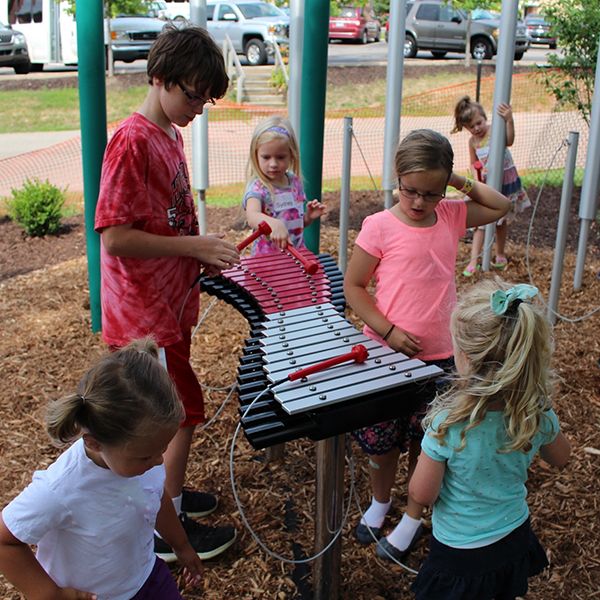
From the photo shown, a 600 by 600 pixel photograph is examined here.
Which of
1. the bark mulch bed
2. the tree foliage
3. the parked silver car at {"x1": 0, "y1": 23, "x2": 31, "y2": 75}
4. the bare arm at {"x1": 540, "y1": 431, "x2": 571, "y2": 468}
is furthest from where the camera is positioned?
the parked silver car at {"x1": 0, "y1": 23, "x2": 31, "y2": 75}

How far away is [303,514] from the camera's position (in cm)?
354

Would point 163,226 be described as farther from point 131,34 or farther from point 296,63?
point 131,34

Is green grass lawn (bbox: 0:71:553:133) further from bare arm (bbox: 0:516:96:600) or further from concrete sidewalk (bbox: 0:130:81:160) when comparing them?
bare arm (bbox: 0:516:96:600)

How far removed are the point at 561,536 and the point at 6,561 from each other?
239cm

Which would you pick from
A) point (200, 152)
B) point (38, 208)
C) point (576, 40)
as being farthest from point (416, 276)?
point (576, 40)

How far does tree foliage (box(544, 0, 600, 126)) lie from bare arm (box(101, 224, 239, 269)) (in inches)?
273

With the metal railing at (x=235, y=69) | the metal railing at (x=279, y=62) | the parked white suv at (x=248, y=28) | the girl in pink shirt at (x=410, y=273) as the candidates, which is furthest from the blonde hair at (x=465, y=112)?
the parked white suv at (x=248, y=28)

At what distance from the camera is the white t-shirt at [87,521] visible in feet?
6.18

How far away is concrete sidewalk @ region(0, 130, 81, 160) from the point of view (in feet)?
46.7

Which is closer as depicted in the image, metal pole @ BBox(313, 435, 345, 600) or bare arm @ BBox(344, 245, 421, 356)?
metal pole @ BBox(313, 435, 345, 600)

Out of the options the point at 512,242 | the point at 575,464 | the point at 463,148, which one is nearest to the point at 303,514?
the point at 575,464

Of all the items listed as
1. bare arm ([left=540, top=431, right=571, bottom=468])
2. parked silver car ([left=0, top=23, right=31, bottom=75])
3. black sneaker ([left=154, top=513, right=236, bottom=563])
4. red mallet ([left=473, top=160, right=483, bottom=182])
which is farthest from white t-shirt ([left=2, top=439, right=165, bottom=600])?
parked silver car ([left=0, top=23, right=31, bottom=75])

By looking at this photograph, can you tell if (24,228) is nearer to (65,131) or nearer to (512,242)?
(512,242)

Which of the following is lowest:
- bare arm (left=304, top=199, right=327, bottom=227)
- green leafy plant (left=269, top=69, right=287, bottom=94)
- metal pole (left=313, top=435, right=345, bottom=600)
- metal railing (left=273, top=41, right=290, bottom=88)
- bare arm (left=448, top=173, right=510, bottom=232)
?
metal pole (left=313, top=435, right=345, bottom=600)
